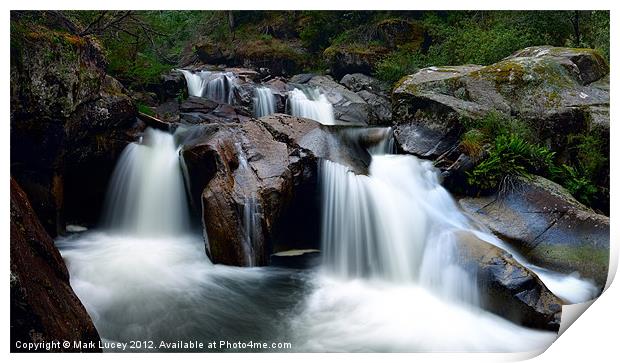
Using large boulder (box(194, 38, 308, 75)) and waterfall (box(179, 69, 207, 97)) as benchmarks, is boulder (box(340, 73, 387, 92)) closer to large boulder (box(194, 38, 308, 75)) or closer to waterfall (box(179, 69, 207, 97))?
large boulder (box(194, 38, 308, 75))

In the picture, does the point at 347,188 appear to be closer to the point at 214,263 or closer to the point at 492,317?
the point at 214,263

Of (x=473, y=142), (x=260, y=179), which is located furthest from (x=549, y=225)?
(x=260, y=179)

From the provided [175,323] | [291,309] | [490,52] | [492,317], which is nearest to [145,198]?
[175,323]

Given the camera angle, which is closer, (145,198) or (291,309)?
(291,309)

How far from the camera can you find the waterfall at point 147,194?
4230 mm

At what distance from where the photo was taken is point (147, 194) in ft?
14.3

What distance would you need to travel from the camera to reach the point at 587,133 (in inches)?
150

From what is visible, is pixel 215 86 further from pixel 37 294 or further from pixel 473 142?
pixel 37 294

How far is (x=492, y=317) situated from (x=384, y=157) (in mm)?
2248

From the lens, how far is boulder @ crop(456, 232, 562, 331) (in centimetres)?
288

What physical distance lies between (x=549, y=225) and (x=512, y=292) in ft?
3.41

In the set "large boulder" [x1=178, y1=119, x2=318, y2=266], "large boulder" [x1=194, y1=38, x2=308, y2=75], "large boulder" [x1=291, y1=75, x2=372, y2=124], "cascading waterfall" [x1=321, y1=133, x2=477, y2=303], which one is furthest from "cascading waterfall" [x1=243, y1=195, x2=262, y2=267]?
"large boulder" [x1=291, y1=75, x2=372, y2=124]

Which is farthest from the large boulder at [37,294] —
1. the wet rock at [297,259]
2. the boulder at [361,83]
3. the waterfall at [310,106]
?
the boulder at [361,83]
